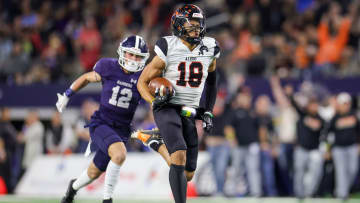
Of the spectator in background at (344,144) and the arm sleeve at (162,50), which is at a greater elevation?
the arm sleeve at (162,50)

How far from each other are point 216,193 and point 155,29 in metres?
5.20

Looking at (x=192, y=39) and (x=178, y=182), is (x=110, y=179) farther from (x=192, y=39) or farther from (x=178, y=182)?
(x=192, y=39)

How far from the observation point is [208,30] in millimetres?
16141

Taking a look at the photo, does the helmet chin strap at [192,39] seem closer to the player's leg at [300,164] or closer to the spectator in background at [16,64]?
the player's leg at [300,164]

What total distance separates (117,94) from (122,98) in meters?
0.08

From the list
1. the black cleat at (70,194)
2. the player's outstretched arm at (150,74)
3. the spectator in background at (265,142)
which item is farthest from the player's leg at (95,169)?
the spectator in background at (265,142)

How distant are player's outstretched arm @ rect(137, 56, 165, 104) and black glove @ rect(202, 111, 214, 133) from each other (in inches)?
25.1

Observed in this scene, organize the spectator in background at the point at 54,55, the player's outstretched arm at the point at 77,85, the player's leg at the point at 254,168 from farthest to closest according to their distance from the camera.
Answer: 1. the spectator in background at the point at 54,55
2. the player's leg at the point at 254,168
3. the player's outstretched arm at the point at 77,85

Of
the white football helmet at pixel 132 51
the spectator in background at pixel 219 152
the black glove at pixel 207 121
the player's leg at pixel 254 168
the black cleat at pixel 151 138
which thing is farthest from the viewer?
the spectator in background at pixel 219 152

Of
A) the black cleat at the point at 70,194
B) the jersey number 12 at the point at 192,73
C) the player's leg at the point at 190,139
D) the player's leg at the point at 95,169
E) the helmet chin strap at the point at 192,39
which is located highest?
the helmet chin strap at the point at 192,39

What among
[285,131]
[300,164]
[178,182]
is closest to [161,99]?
[178,182]

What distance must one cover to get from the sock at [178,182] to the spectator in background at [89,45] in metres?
9.88

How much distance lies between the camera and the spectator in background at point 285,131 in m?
13.6

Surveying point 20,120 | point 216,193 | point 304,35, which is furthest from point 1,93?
point 304,35
